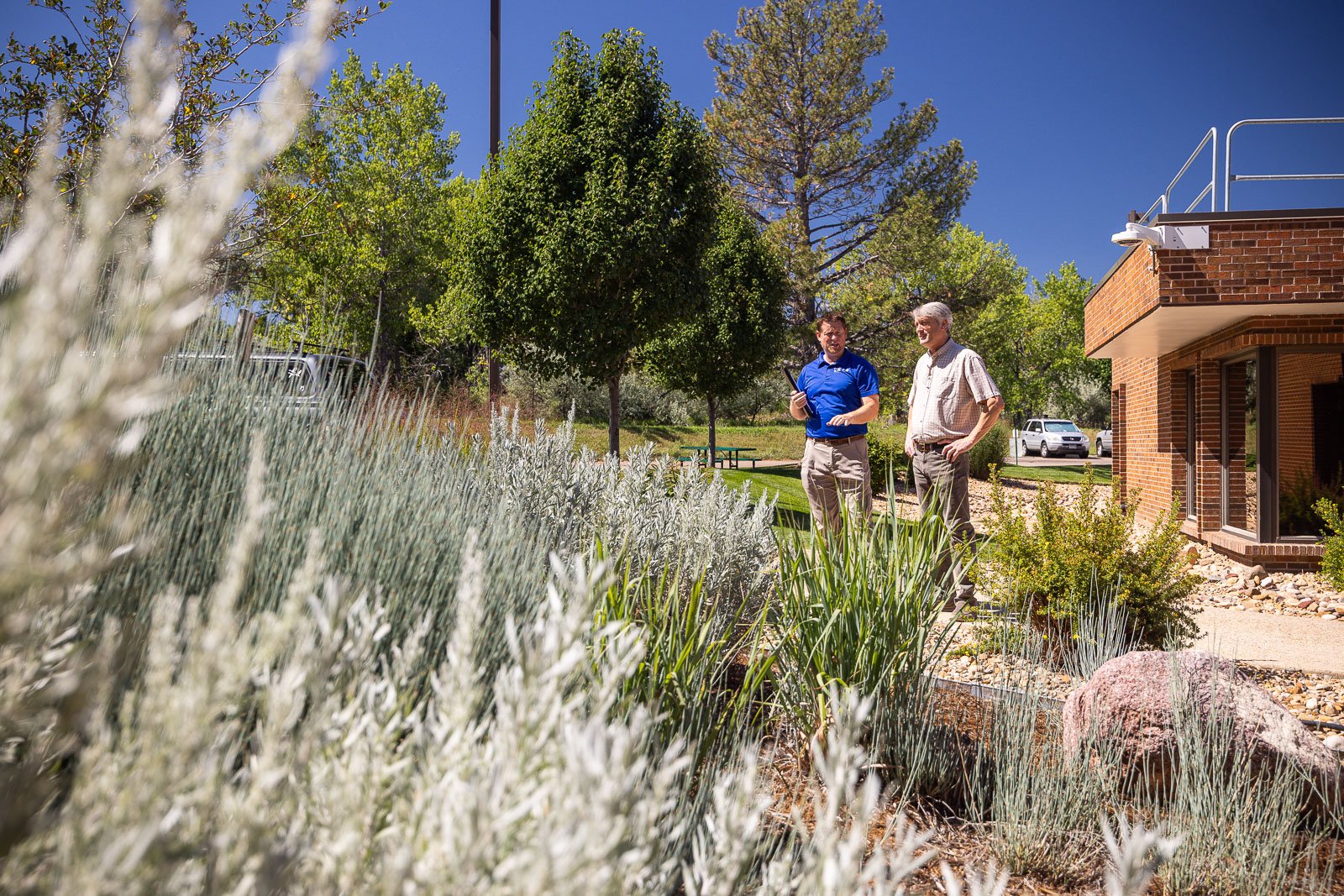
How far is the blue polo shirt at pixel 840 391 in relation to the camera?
6031 millimetres

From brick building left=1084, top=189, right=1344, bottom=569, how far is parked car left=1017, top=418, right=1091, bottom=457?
83.5 ft

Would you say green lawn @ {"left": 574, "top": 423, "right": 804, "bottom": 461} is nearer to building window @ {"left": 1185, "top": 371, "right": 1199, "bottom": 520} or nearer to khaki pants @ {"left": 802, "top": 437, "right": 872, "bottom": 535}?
building window @ {"left": 1185, "top": 371, "right": 1199, "bottom": 520}

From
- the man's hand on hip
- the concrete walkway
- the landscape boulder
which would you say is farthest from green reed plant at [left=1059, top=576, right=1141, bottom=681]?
the man's hand on hip

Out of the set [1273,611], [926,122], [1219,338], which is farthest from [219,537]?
[926,122]

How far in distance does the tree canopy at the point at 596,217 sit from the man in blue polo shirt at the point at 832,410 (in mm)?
6237

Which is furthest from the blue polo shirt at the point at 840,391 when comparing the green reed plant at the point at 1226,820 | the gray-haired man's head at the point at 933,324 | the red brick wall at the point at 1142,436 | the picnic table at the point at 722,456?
the picnic table at the point at 722,456

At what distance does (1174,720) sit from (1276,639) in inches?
188

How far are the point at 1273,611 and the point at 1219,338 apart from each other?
430 cm

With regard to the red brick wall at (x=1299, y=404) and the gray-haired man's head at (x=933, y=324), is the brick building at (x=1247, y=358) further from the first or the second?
the gray-haired man's head at (x=933, y=324)

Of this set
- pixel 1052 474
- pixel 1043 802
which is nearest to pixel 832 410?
pixel 1043 802

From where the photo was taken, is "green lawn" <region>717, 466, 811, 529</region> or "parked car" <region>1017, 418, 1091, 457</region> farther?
"parked car" <region>1017, 418, 1091, 457</region>

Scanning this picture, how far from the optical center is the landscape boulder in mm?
3049

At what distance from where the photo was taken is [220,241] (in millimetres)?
2811

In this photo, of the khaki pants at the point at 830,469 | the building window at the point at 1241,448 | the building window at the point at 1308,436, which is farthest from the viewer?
the building window at the point at 1241,448
